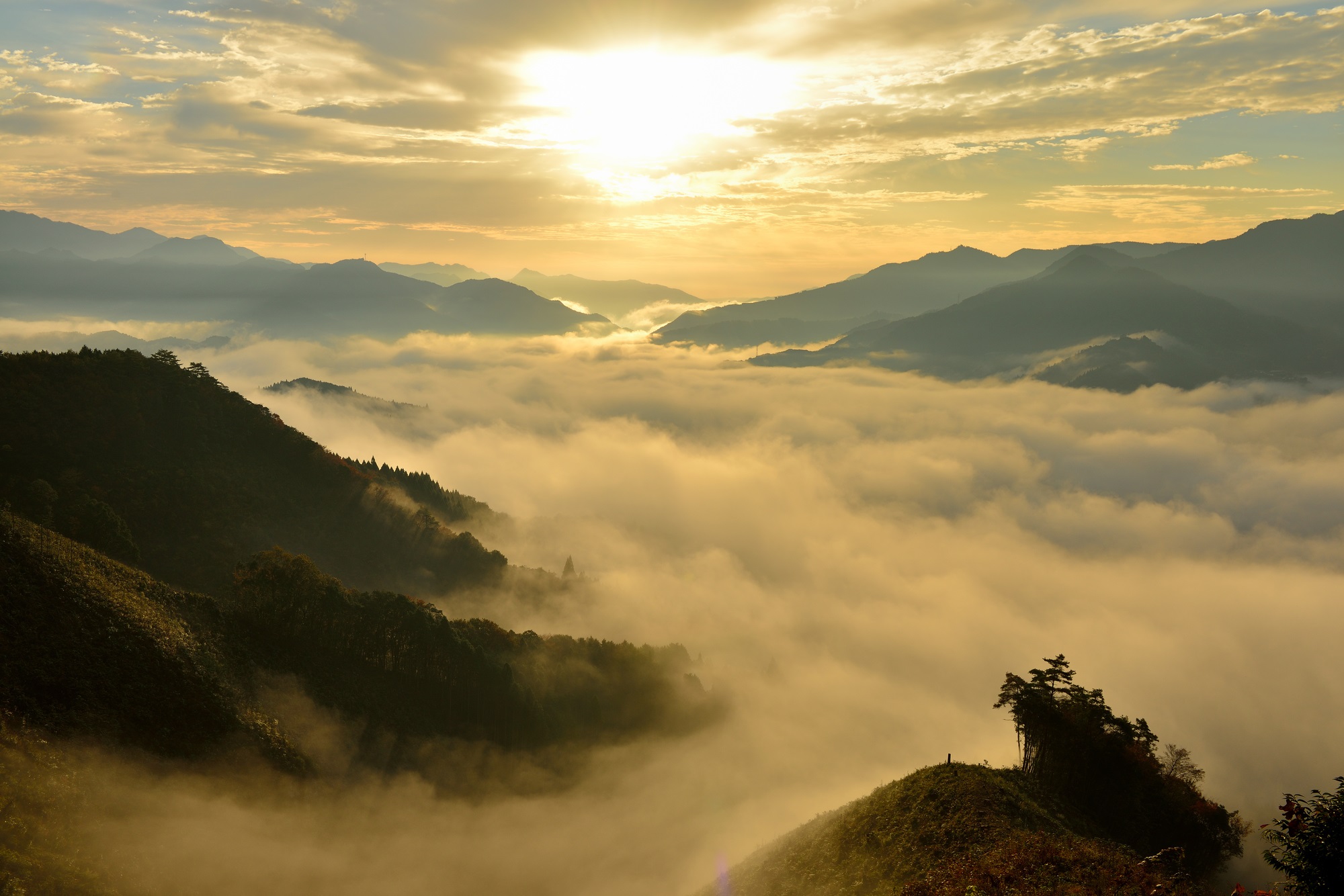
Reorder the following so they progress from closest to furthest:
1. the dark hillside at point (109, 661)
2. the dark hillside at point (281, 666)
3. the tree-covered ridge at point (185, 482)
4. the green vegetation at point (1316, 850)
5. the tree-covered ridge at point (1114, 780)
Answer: the green vegetation at point (1316, 850) → the dark hillside at point (109, 661) → the tree-covered ridge at point (1114, 780) → the dark hillside at point (281, 666) → the tree-covered ridge at point (185, 482)

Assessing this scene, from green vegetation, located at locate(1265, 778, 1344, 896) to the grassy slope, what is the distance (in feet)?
21.0

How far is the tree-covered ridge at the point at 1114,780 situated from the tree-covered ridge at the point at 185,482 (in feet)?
363

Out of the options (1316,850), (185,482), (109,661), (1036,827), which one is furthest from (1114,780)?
(185,482)

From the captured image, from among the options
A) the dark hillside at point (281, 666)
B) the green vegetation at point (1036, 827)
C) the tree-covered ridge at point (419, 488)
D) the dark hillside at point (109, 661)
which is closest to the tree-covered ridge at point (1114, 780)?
the green vegetation at point (1036, 827)

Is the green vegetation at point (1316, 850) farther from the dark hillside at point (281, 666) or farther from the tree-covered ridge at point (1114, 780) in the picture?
the dark hillside at point (281, 666)

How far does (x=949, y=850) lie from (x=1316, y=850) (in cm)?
2165

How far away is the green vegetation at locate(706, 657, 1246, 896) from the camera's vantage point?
3994 cm

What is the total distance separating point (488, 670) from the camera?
110438 millimetres

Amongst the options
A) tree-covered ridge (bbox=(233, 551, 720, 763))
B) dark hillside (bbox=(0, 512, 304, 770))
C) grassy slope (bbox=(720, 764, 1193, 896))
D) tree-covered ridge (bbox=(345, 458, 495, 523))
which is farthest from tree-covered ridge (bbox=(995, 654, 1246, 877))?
tree-covered ridge (bbox=(345, 458, 495, 523))

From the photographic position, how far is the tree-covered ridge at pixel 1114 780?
202 ft

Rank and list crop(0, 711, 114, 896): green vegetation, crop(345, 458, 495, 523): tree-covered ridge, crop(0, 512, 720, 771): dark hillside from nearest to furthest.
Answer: crop(0, 711, 114, 896): green vegetation, crop(0, 512, 720, 771): dark hillside, crop(345, 458, 495, 523): tree-covered ridge

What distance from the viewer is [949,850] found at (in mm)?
46594

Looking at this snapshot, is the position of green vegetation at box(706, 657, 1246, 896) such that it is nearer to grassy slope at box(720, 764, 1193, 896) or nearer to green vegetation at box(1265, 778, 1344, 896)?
grassy slope at box(720, 764, 1193, 896)

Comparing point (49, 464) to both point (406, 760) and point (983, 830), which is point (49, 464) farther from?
point (983, 830)
